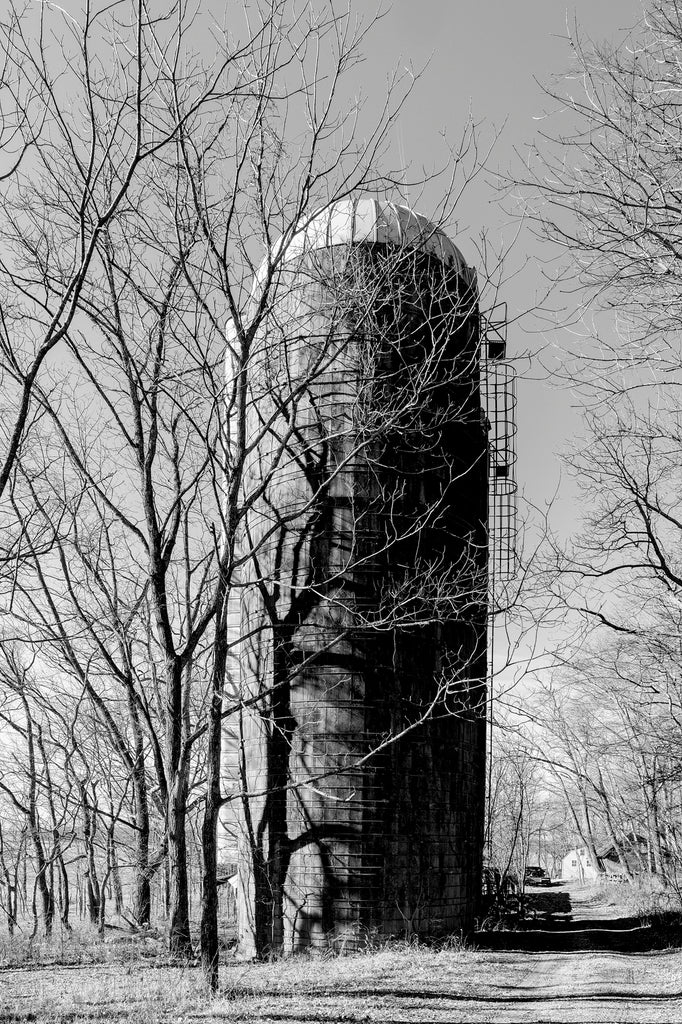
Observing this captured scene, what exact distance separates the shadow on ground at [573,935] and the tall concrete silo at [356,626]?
6.64 feet

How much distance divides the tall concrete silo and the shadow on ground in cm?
203

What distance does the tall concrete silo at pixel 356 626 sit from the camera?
1251 cm

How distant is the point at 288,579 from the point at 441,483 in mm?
2941

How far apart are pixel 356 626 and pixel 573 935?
10053mm

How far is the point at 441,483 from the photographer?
47.5 ft

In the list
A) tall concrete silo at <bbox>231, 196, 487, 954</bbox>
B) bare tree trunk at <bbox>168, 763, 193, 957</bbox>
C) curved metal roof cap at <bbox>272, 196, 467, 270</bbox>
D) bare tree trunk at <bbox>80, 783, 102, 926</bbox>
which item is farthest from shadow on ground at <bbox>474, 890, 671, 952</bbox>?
curved metal roof cap at <bbox>272, 196, 467, 270</bbox>

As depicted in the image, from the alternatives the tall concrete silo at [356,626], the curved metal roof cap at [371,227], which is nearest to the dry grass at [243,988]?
the tall concrete silo at [356,626]

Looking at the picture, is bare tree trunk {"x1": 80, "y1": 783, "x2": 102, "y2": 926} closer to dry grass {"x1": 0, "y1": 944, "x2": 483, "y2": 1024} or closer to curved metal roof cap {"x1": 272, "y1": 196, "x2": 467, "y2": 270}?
dry grass {"x1": 0, "y1": 944, "x2": 483, "y2": 1024}

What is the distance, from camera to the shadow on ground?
15695mm

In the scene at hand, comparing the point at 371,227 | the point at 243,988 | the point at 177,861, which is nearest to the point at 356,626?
the point at 177,861

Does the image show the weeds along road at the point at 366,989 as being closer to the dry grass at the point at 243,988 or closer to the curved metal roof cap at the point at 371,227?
the dry grass at the point at 243,988

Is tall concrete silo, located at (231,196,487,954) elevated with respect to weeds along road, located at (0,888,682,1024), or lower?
elevated

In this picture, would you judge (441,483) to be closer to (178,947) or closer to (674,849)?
(178,947)

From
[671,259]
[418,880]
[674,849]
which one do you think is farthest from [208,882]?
[674,849]
